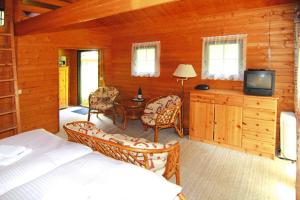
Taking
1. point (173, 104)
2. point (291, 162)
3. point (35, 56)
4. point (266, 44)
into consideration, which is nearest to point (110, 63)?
point (35, 56)

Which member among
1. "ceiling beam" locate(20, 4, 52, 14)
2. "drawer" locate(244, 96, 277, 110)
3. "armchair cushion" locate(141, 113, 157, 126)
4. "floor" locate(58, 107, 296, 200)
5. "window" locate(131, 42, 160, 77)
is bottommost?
"floor" locate(58, 107, 296, 200)

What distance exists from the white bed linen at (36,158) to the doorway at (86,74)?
15.3 feet

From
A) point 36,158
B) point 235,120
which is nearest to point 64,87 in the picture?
point 235,120

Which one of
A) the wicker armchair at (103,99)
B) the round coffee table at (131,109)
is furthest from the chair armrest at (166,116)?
the wicker armchair at (103,99)

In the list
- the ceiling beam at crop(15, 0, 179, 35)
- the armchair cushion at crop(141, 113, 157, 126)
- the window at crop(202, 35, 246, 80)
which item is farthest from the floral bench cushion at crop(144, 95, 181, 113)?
the ceiling beam at crop(15, 0, 179, 35)

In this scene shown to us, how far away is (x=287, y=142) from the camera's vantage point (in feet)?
10.9

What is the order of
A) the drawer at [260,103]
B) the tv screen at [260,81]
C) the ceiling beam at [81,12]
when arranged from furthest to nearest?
the tv screen at [260,81] < the drawer at [260,103] < the ceiling beam at [81,12]

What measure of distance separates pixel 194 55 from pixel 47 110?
10.4 feet

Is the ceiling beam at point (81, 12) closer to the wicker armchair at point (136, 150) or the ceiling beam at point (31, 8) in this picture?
the ceiling beam at point (31, 8)

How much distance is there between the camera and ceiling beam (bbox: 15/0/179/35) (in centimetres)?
201

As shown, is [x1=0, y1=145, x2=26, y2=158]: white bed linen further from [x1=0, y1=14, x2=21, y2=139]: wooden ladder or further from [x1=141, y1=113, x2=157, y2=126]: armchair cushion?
[x1=141, y1=113, x2=157, y2=126]: armchair cushion

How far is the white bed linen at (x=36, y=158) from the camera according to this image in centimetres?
151

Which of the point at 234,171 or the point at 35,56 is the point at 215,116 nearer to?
the point at 234,171

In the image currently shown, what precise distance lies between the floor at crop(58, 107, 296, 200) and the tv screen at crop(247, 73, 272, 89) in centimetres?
109
